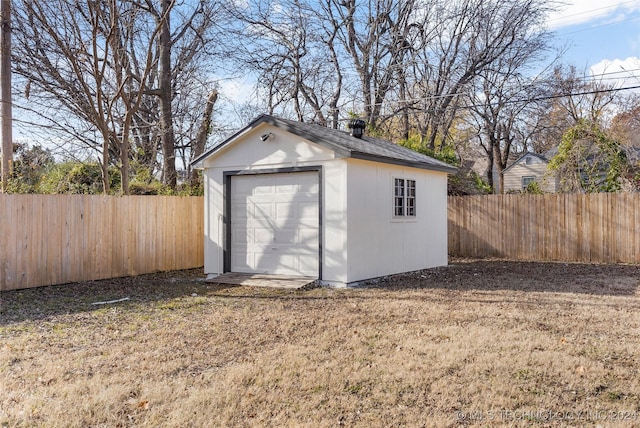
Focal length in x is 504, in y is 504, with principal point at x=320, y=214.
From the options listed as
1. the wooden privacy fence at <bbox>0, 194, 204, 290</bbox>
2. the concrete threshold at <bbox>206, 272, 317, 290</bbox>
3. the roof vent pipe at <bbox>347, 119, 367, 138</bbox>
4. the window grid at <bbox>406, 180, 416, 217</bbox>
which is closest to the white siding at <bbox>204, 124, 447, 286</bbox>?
the window grid at <bbox>406, 180, 416, 217</bbox>

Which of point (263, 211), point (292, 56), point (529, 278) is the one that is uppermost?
point (292, 56)

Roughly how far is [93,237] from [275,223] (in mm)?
3450

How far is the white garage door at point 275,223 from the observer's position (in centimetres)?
910

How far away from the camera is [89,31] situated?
36.9 feet

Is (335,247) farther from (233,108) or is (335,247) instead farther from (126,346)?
(233,108)

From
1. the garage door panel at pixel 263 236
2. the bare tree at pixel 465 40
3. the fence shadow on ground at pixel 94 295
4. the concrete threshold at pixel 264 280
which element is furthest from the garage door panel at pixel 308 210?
the bare tree at pixel 465 40

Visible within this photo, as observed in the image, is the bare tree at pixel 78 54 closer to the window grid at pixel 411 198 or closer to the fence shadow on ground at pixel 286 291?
the fence shadow on ground at pixel 286 291

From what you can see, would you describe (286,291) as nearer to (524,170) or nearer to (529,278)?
(529,278)

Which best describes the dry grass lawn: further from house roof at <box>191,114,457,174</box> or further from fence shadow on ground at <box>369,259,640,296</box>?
house roof at <box>191,114,457,174</box>

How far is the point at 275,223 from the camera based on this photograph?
31.1ft

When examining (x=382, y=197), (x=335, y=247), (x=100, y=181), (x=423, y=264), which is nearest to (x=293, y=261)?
(x=335, y=247)

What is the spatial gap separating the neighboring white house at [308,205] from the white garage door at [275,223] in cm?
2

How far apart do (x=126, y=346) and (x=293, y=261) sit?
4.51 m

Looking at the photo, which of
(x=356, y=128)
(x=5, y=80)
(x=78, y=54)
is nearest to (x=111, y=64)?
(x=78, y=54)
